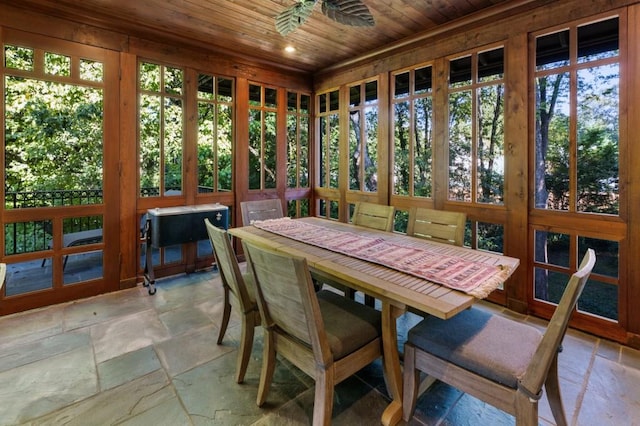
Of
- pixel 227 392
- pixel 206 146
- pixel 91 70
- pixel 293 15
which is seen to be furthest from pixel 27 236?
pixel 293 15

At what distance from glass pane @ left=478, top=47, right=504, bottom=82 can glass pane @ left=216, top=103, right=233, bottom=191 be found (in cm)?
287

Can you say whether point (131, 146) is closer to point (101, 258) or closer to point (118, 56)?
point (118, 56)

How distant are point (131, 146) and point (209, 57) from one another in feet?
4.62

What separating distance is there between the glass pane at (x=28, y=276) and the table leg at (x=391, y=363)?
3.21 meters

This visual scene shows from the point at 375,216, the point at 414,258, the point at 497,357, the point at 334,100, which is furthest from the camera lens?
the point at 334,100

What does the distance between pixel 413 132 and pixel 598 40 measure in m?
1.65

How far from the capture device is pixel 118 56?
10.8 ft

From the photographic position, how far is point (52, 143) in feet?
10.1

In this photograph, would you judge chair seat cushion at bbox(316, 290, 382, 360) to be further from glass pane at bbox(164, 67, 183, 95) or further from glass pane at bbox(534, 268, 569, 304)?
glass pane at bbox(164, 67, 183, 95)

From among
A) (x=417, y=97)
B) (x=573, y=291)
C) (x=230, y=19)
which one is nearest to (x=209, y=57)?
(x=230, y=19)

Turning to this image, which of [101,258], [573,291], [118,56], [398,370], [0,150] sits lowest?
[398,370]

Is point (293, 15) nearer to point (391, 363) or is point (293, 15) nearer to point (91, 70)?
point (391, 363)

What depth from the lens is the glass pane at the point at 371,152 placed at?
412 centimetres

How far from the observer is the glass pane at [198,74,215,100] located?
12.9 ft
